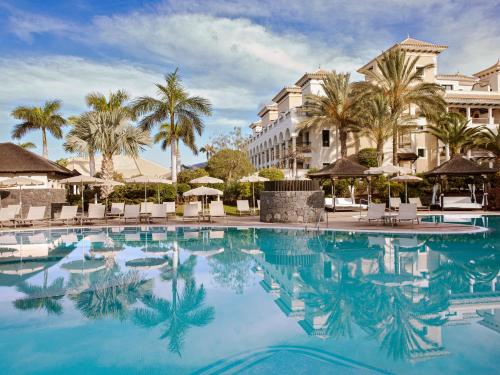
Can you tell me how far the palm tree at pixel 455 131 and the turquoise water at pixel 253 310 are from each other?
23529 mm

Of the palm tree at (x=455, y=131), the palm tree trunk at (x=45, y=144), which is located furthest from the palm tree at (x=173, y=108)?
the palm tree at (x=455, y=131)

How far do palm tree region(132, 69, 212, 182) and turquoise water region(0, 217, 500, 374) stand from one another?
1466cm

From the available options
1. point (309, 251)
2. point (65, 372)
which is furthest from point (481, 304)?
point (65, 372)

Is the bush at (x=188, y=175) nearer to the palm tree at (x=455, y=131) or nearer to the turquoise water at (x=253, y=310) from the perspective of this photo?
the turquoise water at (x=253, y=310)

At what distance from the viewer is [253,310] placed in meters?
6.67

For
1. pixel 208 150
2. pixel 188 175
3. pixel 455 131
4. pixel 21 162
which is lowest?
pixel 188 175

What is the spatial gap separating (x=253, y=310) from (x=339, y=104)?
28.2 metres

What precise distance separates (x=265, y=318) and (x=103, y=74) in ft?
67.7

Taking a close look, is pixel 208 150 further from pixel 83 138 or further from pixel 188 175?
pixel 83 138

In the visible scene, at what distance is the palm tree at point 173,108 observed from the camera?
2553 centimetres

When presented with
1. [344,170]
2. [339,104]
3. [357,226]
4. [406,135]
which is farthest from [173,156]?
[406,135]

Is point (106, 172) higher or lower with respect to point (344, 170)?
higher

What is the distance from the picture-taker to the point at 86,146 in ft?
76.8

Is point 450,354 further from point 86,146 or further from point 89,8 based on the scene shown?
point 86,146
